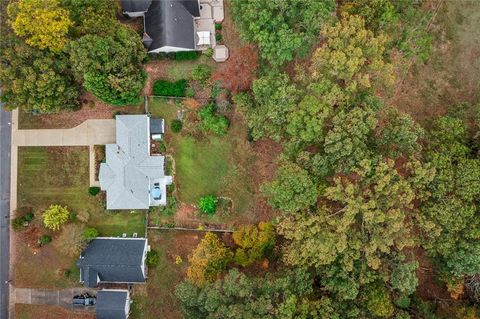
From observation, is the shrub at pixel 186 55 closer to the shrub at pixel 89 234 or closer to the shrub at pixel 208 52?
the shrub at pixel 208 52

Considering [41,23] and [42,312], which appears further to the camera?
[42,312]

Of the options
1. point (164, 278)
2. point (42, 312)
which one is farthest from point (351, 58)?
point (42, 312)

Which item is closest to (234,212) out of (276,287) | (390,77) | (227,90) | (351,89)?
(276,287)

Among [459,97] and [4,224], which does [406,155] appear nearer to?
[459,97]

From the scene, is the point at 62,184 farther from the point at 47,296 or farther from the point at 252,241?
the point at 252,241

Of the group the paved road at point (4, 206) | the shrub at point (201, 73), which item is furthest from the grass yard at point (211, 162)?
the paved road at point (4, 206)

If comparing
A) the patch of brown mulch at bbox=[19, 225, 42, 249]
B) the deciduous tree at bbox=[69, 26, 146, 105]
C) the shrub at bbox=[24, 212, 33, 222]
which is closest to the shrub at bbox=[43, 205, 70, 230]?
the patch of brown mulch at bbox=[19, 225, 42, 249]
